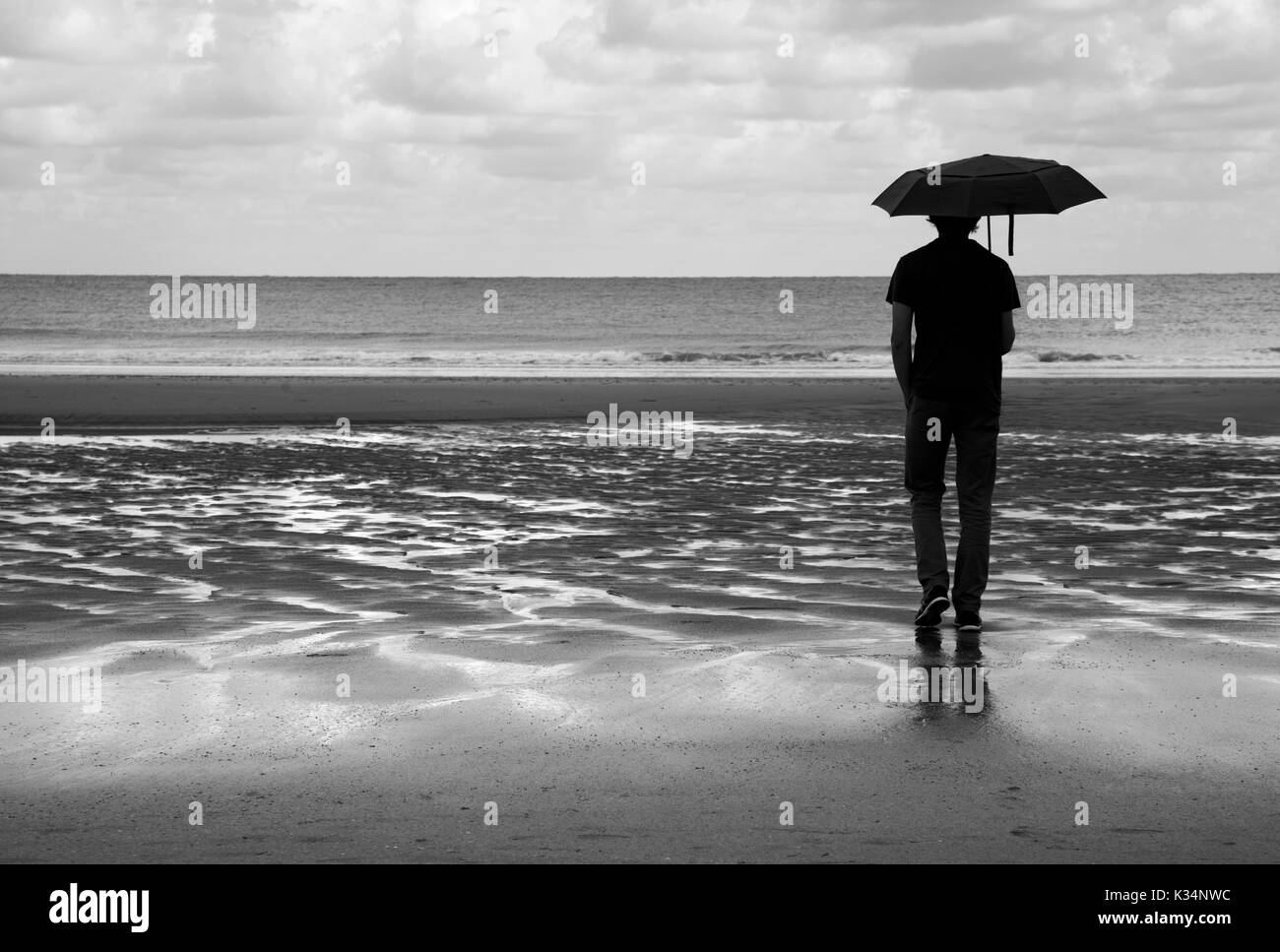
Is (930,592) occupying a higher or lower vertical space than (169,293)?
lower

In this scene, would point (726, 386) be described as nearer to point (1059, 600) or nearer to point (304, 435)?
point (304, 435)

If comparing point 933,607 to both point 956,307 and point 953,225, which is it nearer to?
point 956,307

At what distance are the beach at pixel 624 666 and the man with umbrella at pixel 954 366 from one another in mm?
326

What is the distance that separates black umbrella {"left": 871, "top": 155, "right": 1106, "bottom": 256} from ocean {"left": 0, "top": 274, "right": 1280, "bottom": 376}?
2664 cm

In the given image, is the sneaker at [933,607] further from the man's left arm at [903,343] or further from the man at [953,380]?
the man's left arm at [903,343]

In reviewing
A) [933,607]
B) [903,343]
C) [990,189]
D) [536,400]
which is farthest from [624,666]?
[536,400]

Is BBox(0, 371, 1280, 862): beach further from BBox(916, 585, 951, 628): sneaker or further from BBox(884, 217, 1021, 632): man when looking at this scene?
BBox(884, 217, 1021, 632): man

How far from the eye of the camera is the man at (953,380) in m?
6.72

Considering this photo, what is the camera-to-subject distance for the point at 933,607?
674cm

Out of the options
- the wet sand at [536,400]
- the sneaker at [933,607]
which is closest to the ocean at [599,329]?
the wet sand at [536,400]

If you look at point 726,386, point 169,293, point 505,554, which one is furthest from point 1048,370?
point 169,293

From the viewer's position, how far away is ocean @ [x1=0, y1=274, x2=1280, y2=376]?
4162 cm
